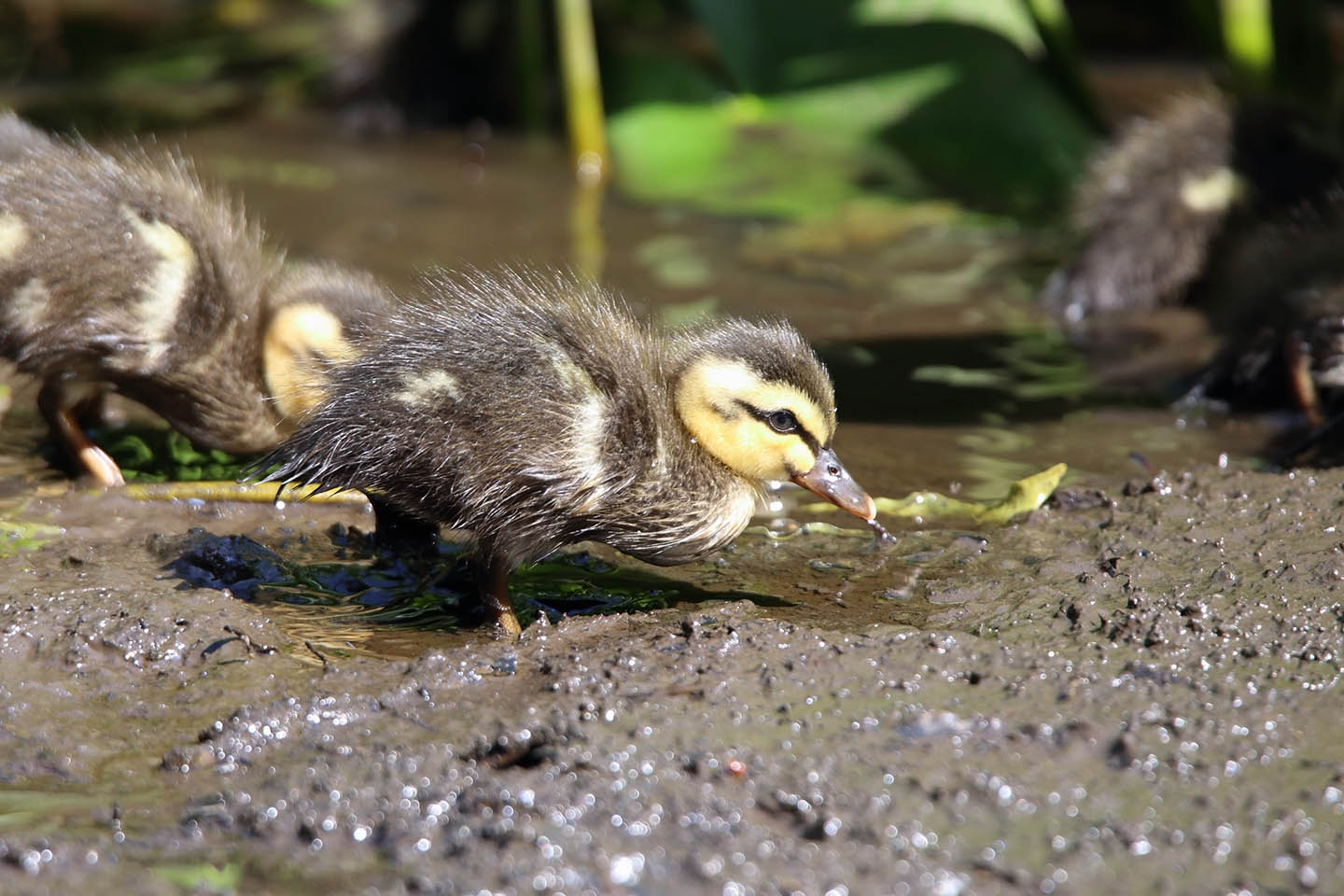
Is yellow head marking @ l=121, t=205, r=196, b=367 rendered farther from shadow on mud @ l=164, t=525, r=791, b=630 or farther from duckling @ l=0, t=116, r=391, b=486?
shadow on mud @ l=164, t=525, r=791, b=630

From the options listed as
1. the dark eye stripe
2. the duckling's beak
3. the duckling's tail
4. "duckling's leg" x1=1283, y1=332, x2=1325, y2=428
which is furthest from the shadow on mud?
"duckling's leg" x1=1283, y1=332, x2=1325, y2=428

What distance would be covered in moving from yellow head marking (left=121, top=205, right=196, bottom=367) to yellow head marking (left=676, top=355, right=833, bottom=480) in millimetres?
1475

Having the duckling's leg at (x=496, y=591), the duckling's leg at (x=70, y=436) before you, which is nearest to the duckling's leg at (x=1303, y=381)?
the duckling's leg at (x=496, y=591)

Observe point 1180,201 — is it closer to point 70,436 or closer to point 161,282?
point 161,282

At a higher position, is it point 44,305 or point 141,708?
point 44,305

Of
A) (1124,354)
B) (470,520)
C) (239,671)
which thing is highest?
(470,520)

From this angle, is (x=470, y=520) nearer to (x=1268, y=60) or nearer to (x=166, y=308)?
(x=166, y=308)

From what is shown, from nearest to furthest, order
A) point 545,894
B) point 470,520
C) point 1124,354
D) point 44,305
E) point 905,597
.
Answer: point 545,894 → point 470,520 → point 905,597 → point 44,305 → point 1124,354

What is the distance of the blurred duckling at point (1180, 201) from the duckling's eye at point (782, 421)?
9.85 feet

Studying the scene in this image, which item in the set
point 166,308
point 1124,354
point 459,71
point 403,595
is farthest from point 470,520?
point 459,71

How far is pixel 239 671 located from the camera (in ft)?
11.0

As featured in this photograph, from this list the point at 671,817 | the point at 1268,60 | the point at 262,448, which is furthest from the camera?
the point at 1268,60

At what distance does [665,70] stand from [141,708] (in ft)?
19.2

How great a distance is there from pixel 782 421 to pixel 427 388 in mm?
851
